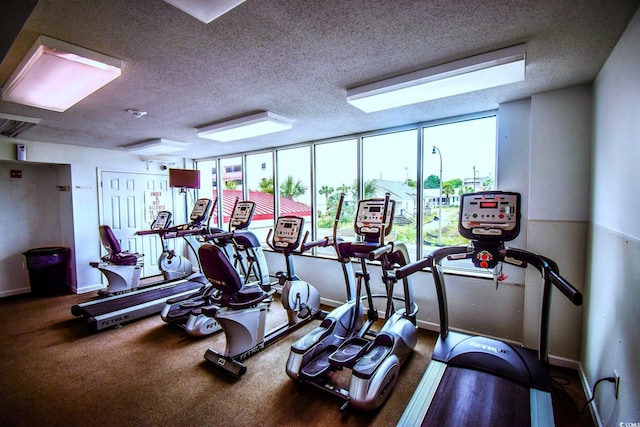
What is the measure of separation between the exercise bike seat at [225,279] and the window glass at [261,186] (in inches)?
110

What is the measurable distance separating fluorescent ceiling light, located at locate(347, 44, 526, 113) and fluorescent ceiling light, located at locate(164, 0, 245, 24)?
1397mm

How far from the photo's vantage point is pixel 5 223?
4.92 meters

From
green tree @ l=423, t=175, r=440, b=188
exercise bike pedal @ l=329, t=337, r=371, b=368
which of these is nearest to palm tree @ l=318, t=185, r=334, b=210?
green tree @ l=423, t=175, r=440, b=188

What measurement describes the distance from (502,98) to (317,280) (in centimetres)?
339

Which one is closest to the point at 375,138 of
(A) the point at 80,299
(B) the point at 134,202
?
(B) the point at 134,202

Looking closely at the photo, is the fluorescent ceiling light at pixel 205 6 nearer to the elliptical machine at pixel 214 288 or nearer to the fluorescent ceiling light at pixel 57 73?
the fluorescent ceiling light at pixel 57 73

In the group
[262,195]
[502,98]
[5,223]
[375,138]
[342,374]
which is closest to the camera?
[342,374]

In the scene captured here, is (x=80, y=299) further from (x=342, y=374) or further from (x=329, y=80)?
(x=329, y=80)

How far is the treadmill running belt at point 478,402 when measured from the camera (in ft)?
5.65

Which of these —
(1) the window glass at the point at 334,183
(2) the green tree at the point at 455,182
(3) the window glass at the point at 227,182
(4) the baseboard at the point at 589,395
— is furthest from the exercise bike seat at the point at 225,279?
(3) the window glass at the point at 227,182

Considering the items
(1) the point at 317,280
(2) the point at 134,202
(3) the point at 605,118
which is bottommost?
(1) the point at 317,280

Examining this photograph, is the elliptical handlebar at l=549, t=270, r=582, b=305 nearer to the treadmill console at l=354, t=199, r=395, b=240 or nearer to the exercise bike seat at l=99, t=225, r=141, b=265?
the treadmill console at l=354, t=199, r=395, b=240

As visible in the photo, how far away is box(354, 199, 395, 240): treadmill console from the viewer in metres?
2.82

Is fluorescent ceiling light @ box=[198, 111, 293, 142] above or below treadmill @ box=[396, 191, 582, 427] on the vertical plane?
above
